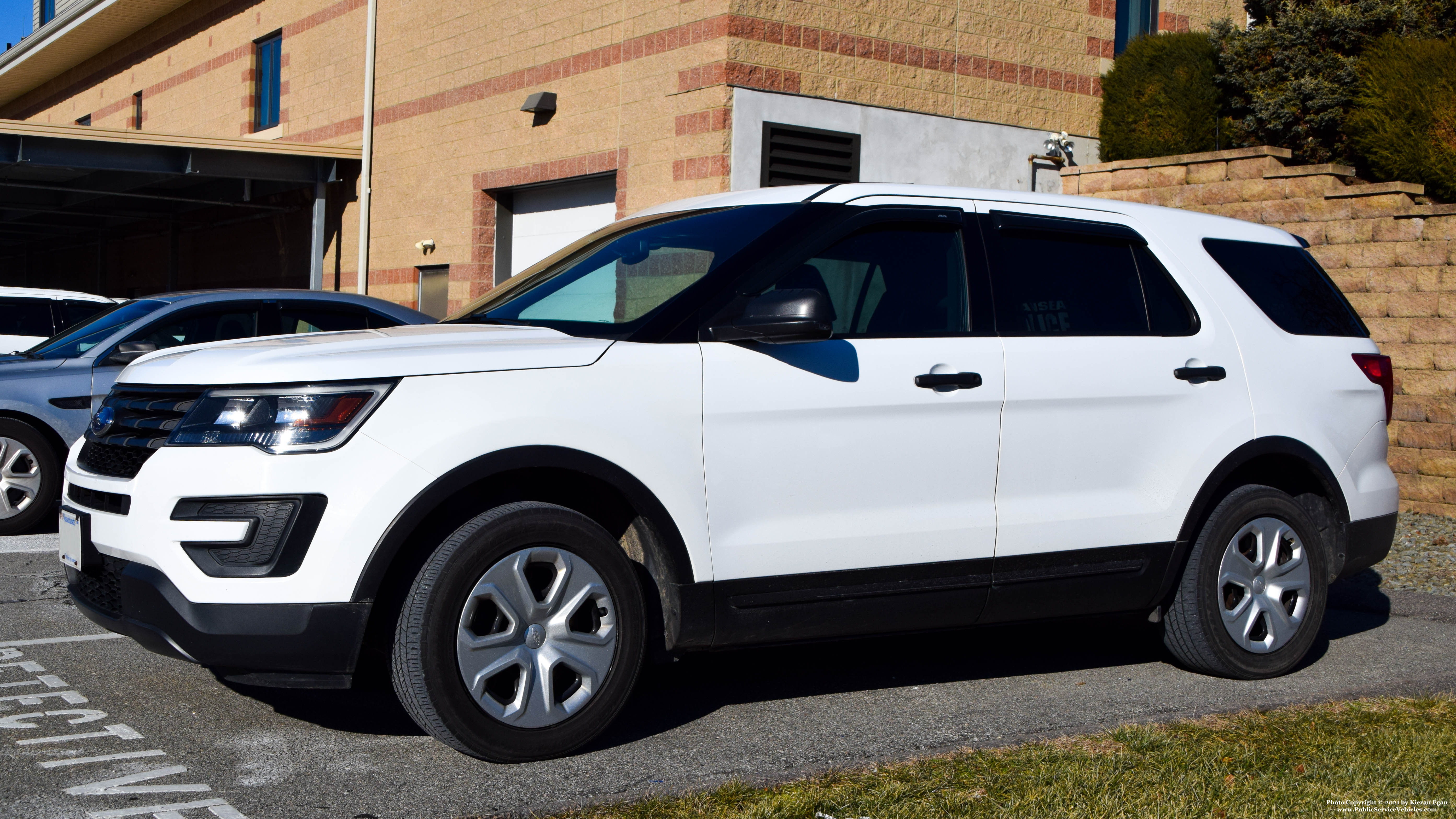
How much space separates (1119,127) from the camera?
14.5m

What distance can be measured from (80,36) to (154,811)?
27879 millimetres

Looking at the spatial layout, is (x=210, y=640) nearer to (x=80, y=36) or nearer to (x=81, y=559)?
(x=81, y=559)

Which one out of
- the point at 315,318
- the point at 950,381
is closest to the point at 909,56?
the point at 315,318

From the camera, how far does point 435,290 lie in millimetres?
16859

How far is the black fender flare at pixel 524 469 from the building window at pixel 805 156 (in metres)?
8.65

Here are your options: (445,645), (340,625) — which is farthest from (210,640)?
(445,645)

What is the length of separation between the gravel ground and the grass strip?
11.5 ft

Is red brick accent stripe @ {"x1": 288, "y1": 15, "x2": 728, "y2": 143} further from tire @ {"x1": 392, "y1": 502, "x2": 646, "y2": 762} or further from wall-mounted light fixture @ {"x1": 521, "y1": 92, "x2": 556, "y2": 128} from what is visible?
tire @ {"x1": 392, "y1": 502, "x2": 646, "y2": 762}

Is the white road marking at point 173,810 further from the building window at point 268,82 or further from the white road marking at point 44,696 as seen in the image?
the building window at point 268,82

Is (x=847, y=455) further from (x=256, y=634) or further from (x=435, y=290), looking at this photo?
(x=435, y=290)

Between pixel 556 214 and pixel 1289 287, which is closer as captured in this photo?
pixel 1289 287

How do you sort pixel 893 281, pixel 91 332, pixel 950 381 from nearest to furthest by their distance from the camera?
pixel 950 381 → pixel 893 281 → pixel 91 332

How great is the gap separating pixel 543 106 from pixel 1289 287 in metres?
10.2

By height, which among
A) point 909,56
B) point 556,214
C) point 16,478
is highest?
point 909,56
